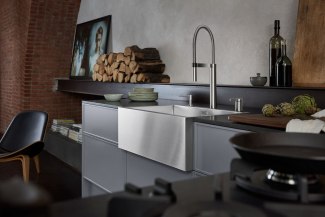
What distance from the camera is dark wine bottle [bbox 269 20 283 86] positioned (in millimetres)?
2997

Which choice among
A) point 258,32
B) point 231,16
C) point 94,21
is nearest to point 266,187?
point 258,32

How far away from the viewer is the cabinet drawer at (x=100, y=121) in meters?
3.53

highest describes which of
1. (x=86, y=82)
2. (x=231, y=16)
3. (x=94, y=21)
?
(x=94, y=21)

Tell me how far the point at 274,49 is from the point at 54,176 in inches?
134

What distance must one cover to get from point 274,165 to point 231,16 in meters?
2.90

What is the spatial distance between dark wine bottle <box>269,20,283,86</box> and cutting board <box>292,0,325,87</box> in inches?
5.2

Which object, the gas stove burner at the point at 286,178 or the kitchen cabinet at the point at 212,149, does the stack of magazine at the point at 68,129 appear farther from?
the gas stove burner at the point at 286,178

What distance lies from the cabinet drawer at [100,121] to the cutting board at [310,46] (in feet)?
4.81

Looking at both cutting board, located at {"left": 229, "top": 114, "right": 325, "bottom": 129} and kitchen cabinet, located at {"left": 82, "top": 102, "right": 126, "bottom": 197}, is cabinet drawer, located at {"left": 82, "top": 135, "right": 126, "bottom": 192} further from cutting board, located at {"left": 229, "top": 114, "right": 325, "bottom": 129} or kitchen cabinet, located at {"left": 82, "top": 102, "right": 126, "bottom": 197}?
cutting board, located at {"left": 229, "top": 114, "right": 325, "bottom": 129}

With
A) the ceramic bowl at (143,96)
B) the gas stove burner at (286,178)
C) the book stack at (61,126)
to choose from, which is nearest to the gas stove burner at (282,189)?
the gas stove burner at (286,178)

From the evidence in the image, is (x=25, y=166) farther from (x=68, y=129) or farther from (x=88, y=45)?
(x=88, y=45)

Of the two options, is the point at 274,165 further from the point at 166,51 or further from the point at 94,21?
the point at 94,21

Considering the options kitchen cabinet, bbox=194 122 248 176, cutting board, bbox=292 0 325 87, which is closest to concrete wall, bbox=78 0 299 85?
cutting board, bbox=292 0 325 87

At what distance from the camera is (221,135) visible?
2.35 meters
